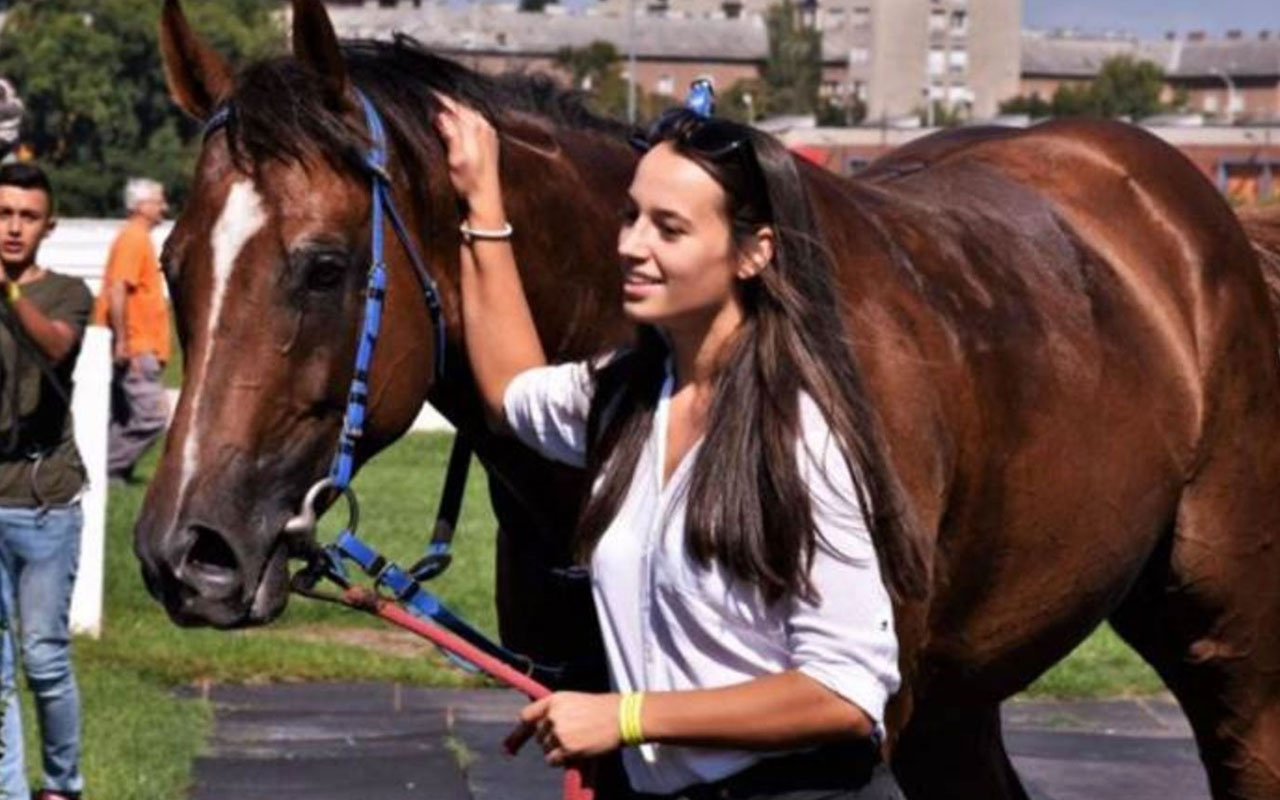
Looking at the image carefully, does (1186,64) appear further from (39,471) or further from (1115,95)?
(39,471)

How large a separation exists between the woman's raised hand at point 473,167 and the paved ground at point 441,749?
441 cm

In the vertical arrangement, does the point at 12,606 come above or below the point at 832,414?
below

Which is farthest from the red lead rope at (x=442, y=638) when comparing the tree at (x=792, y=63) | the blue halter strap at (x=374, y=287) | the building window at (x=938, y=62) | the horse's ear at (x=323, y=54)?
the building window at (x=938, y=62)

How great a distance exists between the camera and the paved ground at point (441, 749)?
9312 millimetres

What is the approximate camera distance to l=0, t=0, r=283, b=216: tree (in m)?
87.5

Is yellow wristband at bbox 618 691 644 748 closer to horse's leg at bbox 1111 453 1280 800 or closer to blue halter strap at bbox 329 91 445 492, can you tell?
blue halter strap at bbox 329 91 445 492

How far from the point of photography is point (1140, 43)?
550 feet

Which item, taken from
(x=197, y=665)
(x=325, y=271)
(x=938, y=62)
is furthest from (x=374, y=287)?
(x=938, y=62)

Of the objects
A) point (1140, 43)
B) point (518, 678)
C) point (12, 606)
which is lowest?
point (1140, 43)

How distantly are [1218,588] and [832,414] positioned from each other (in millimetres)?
2824

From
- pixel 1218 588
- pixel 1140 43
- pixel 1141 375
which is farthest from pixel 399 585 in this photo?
pixel 1140 43

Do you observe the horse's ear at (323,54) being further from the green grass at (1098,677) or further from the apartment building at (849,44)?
the apartment building at (849,44)

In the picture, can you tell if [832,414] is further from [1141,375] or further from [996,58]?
[996,58]

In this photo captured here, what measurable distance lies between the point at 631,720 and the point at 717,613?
0.61 ft
